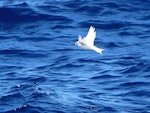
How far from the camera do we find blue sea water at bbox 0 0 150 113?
1681 centimetres

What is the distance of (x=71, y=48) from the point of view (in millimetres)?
21406

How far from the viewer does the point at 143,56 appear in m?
20.5

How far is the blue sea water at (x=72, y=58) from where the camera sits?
1681 centimetres

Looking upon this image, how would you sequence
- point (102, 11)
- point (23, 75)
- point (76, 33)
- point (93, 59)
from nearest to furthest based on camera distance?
point (23, 75), point (93, 59), point (76, 33), point (102, 11)

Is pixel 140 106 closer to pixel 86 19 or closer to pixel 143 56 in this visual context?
pixel 143 56

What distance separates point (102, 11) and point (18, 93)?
9.04 metres

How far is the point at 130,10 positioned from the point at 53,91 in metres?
8.92

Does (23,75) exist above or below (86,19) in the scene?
below

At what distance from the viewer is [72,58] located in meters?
20.4

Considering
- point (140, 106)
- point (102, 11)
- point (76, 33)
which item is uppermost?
point (102, 11)

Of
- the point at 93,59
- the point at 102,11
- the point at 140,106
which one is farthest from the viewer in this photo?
the point at 102,11

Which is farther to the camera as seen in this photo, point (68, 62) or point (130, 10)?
point (130, 10)

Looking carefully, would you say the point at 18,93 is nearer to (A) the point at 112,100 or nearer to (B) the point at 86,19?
(A) the point at 112,100

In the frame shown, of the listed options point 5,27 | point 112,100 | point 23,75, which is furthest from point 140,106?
point 5,27
